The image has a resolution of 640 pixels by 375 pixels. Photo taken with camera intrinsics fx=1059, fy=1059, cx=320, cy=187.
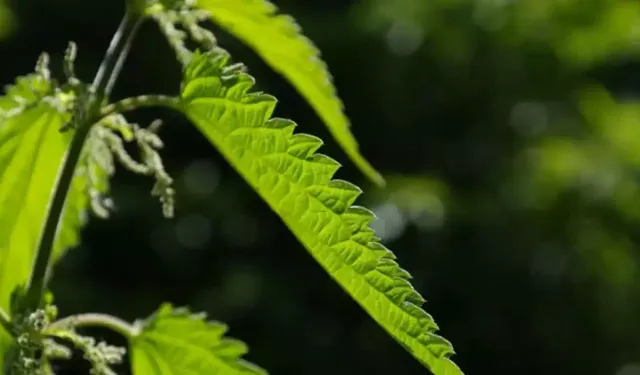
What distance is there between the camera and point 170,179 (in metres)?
0.58

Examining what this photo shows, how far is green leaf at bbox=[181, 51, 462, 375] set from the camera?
0.46m

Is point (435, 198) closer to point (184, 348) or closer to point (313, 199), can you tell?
point (184, 348)

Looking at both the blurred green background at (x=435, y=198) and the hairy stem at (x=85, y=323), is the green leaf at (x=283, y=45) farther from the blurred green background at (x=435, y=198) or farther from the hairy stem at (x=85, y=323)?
the blurred green background at (x=435, y=198)

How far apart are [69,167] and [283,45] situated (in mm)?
172

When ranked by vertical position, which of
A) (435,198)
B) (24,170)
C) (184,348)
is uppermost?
(24,170)

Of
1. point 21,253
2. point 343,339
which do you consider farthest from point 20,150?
point 343,339

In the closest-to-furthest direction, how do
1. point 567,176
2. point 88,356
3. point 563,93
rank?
point 88,356
point 567,176
point 563,93

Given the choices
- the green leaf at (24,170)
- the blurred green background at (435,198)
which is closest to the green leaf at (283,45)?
the green leaf at (24,170)

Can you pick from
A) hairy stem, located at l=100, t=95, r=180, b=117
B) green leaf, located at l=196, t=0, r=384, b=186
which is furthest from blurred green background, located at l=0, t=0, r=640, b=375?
hairy stem, located at l=100, t=95, r=180, b=117

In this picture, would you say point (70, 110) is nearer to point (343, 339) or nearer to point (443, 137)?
point (343, 339)

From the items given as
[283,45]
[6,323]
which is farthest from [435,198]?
[6,323]

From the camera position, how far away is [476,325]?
4.90 meters

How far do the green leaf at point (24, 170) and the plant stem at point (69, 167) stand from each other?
0.05 metres

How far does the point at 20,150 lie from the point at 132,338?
13 centimetres
